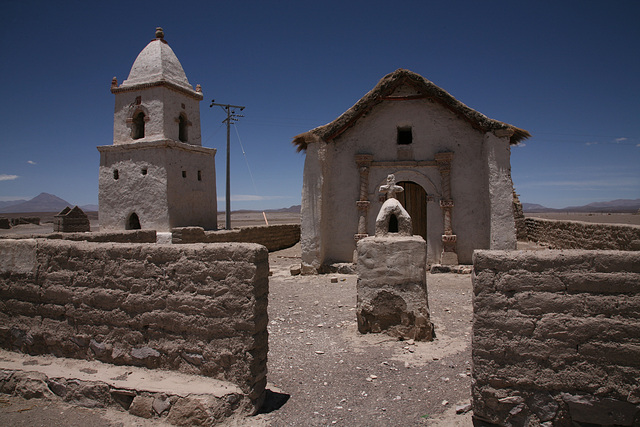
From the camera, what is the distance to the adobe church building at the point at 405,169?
36.0 ft

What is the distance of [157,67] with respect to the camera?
14.0m

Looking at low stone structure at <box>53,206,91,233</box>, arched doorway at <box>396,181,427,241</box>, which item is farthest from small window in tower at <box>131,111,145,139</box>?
arched doorway at <box>396,181,427,241</box>

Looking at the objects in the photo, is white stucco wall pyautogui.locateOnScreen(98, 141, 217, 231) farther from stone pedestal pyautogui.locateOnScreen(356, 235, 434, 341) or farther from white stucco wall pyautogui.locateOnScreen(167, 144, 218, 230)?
stone pedestal pyautogui.locateOnScreen(356, 235, 434, 341)

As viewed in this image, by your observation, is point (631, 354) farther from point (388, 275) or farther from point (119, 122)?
point (119, 122)

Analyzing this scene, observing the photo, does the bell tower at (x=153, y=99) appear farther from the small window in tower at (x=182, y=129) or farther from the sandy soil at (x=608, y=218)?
the sandy soil at (x=608, y=218)

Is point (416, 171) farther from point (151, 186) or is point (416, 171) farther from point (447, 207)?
point (151, 186)

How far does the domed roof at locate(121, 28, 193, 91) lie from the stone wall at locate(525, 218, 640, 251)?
13713 millimetres

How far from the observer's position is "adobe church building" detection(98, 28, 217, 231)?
13555 millimetres

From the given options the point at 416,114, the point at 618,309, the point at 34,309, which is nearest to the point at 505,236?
the point at 416,114

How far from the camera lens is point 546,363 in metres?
3.02

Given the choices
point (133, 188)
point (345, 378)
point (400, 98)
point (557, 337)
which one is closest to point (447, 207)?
point (400, 98)

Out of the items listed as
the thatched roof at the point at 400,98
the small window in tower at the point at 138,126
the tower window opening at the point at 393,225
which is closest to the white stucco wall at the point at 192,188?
the small window in tower at the point at 138,126

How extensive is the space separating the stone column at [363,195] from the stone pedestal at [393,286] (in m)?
5.20

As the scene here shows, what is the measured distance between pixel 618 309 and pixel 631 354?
316mm
